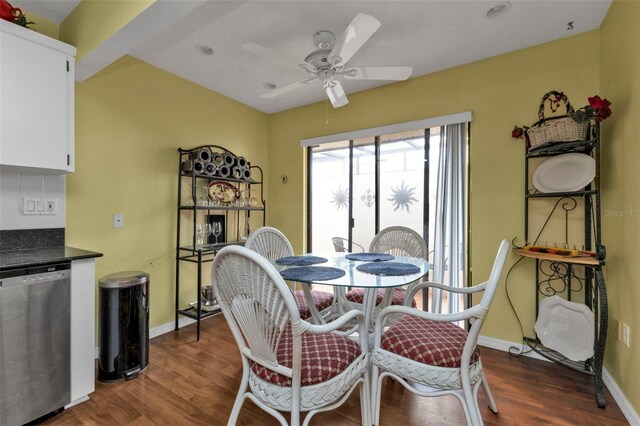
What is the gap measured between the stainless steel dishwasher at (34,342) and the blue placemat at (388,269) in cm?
180

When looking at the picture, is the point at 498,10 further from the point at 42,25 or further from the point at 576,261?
the point at 42,25

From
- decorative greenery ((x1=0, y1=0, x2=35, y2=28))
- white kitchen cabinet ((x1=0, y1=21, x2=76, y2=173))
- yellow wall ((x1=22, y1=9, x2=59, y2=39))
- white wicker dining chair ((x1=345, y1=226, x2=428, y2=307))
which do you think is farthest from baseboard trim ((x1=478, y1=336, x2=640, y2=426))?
yellow wall ((x1=22, y1=9, x2=59, y2=39))

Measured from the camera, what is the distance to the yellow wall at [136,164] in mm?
2354

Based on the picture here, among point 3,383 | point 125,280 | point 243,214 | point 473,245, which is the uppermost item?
point 243,214

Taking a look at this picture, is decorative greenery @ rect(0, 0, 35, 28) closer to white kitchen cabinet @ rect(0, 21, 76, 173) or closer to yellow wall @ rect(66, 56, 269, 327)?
white kitchen cabinet @ rect(0, 21, 76, 173)

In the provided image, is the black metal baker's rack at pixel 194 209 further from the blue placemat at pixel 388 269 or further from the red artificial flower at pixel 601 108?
the red artificial flower at pixel 601 108

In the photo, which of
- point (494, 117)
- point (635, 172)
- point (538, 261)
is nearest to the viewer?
point (635, 172)

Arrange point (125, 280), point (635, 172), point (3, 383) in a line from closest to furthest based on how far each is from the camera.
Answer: point (3, 383)
point (635, 172)
point (125, 280)

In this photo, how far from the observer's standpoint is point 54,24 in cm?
221

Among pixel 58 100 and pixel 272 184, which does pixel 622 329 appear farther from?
pixel 58 100

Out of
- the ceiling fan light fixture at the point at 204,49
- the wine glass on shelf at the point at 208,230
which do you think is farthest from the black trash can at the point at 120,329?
the ceiling fan light fixture at the point at 204,49

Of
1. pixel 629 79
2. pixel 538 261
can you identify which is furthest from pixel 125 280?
pixel 629 79

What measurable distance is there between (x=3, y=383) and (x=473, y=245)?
3347mm

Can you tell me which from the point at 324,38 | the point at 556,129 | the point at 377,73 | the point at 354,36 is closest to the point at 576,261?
the point at 556,129
